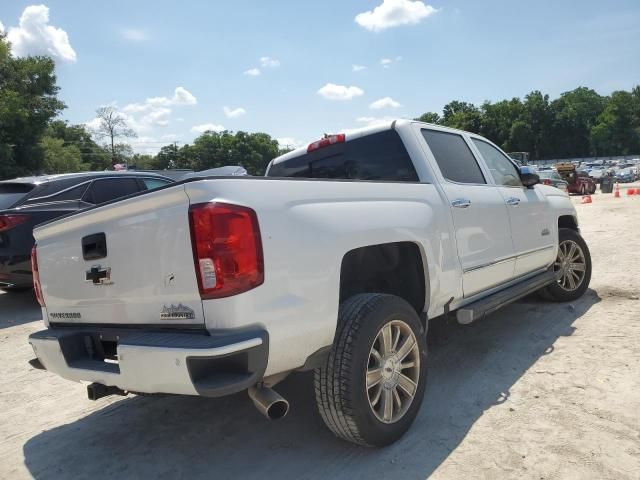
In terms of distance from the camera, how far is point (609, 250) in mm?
8734

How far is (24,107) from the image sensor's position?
29.7m

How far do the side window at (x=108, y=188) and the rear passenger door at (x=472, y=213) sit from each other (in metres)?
4.61

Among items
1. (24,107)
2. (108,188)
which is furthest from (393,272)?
(24,107)

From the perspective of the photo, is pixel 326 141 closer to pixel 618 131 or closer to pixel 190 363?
pixel 190 363

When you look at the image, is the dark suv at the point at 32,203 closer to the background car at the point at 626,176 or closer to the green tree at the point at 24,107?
the green tree at the point at 24,107

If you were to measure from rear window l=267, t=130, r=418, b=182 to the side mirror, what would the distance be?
66.9 inches

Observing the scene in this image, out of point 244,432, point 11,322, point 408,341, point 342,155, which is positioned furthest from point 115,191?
point 408,341

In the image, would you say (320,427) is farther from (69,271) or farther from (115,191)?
(115,191)

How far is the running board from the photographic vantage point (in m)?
3.48

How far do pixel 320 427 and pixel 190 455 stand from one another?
78 cm

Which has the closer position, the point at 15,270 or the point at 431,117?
the point at 15,270

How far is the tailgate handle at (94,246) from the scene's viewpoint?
2582 mm

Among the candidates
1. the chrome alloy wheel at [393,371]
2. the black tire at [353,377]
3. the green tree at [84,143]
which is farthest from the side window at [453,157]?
the green tree at [84,143]

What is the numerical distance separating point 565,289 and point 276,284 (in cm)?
444
